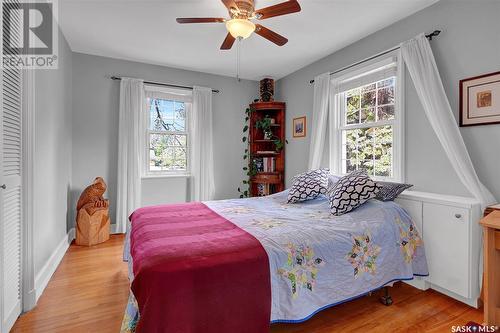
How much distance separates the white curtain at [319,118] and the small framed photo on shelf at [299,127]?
1.19ft

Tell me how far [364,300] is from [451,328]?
570mm

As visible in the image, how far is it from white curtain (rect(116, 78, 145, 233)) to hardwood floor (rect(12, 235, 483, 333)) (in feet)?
4.59

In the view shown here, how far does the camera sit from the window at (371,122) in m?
2.86

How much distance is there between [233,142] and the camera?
4.76m

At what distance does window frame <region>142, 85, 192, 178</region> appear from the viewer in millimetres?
4129

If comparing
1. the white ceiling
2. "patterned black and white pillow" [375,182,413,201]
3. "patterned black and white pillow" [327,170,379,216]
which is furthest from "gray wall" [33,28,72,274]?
"patterned black and white pillow" [375,182,413,201]

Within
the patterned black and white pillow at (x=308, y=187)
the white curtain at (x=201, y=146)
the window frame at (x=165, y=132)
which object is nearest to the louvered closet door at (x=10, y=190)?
the window frame at (x=165, y=132)

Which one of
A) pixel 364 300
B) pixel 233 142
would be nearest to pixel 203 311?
pixel 364 300

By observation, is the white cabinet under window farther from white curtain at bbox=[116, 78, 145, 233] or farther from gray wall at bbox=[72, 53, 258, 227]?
white curtain at bbox=[116, 78, 145, 233]

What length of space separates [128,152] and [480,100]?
13.4 ft

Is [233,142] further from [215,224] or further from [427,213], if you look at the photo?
[427,213]

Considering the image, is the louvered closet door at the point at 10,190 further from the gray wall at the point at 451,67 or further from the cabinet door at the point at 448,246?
the gray wall at the point at 451,67

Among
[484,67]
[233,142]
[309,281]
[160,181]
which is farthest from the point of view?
[233,142]

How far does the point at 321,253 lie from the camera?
1.76m
